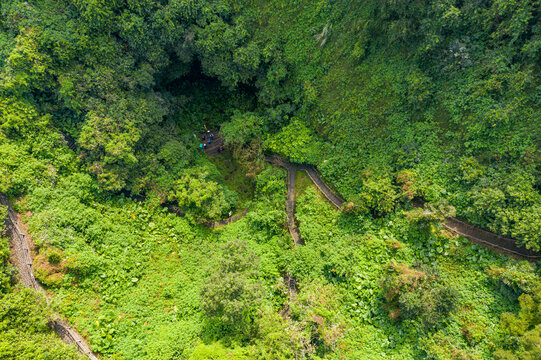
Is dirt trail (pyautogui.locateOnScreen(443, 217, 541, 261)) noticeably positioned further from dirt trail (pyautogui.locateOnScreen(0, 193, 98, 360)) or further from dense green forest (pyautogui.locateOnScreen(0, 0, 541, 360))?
dirt trail (pyautogui.locateOnScreen(0, 193, 98, 360))

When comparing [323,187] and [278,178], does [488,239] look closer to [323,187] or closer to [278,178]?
[323,187]

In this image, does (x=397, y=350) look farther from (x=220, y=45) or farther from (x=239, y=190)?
(x=220, y=45)

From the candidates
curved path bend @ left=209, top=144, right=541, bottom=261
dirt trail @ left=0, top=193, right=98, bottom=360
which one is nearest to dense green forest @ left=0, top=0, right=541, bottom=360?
dirt trail @ left=0, top=193, right=98, bottom=360

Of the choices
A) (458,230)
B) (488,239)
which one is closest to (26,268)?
(458,230)

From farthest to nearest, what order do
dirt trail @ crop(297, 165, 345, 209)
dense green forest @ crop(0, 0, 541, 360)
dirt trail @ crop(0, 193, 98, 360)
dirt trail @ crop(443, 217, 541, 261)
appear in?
dirt trail @ crop(297, 165, 345, 209), dirt trail @ crop(0, 193, 98, 360), dirt trail @ crop(443, 217, 541, 261), dense green forest @ crop(0, 0, 541, 360)

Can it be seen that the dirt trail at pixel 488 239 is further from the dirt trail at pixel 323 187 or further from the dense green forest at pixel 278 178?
the dirt trail at pixel 323 187

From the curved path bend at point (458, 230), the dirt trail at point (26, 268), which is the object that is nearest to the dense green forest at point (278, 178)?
the dirt trail at point (26, 268)
